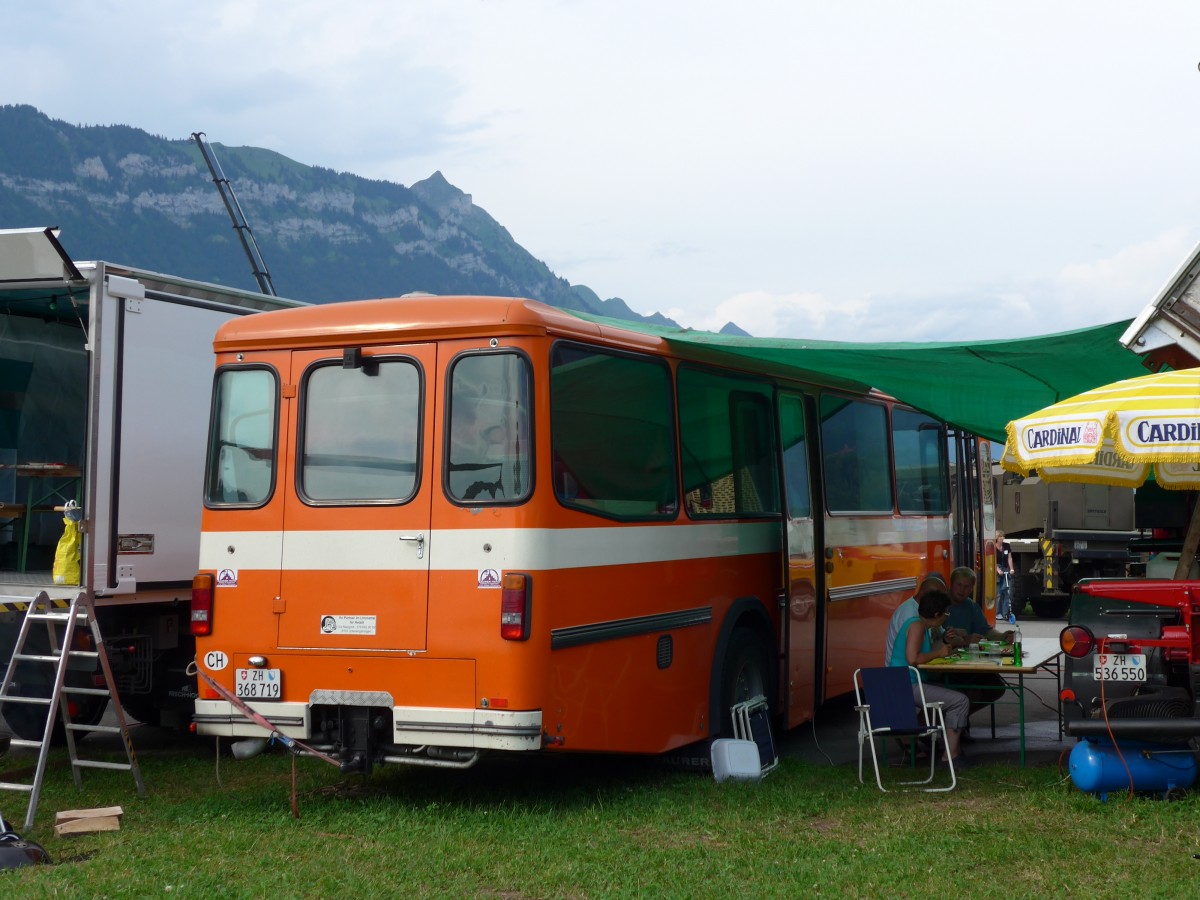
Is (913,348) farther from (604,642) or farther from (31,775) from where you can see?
(31,775)

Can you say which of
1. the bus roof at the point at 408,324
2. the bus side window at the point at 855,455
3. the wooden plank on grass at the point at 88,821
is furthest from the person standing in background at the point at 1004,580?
the wooden plank on grass at the point at 88,821

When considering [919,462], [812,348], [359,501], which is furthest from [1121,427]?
[919,462]


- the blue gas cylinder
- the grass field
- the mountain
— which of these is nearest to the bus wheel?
the grass field

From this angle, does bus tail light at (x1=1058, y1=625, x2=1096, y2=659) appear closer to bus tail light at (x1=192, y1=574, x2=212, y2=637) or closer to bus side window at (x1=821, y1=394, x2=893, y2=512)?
bus side window at (x1=821, y1=394, x2=893, y2=512)

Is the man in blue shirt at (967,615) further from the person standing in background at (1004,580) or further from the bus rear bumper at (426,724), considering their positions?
the person standing in background at (1004,580)

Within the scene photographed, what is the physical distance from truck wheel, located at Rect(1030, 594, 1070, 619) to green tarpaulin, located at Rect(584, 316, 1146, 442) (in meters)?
12.7

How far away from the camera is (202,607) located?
24.7 ft

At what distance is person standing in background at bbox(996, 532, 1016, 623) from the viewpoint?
2196cm

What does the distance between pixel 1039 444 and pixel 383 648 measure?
3.67 metres

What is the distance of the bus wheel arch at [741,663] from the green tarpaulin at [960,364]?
1697mm

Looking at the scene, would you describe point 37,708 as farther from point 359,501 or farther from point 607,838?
point 607,838

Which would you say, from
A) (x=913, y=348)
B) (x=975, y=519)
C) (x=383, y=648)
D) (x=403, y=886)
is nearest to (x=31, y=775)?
(x=383, y=648)

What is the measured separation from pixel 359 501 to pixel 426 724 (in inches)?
49.3

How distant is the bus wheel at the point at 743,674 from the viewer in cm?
859
